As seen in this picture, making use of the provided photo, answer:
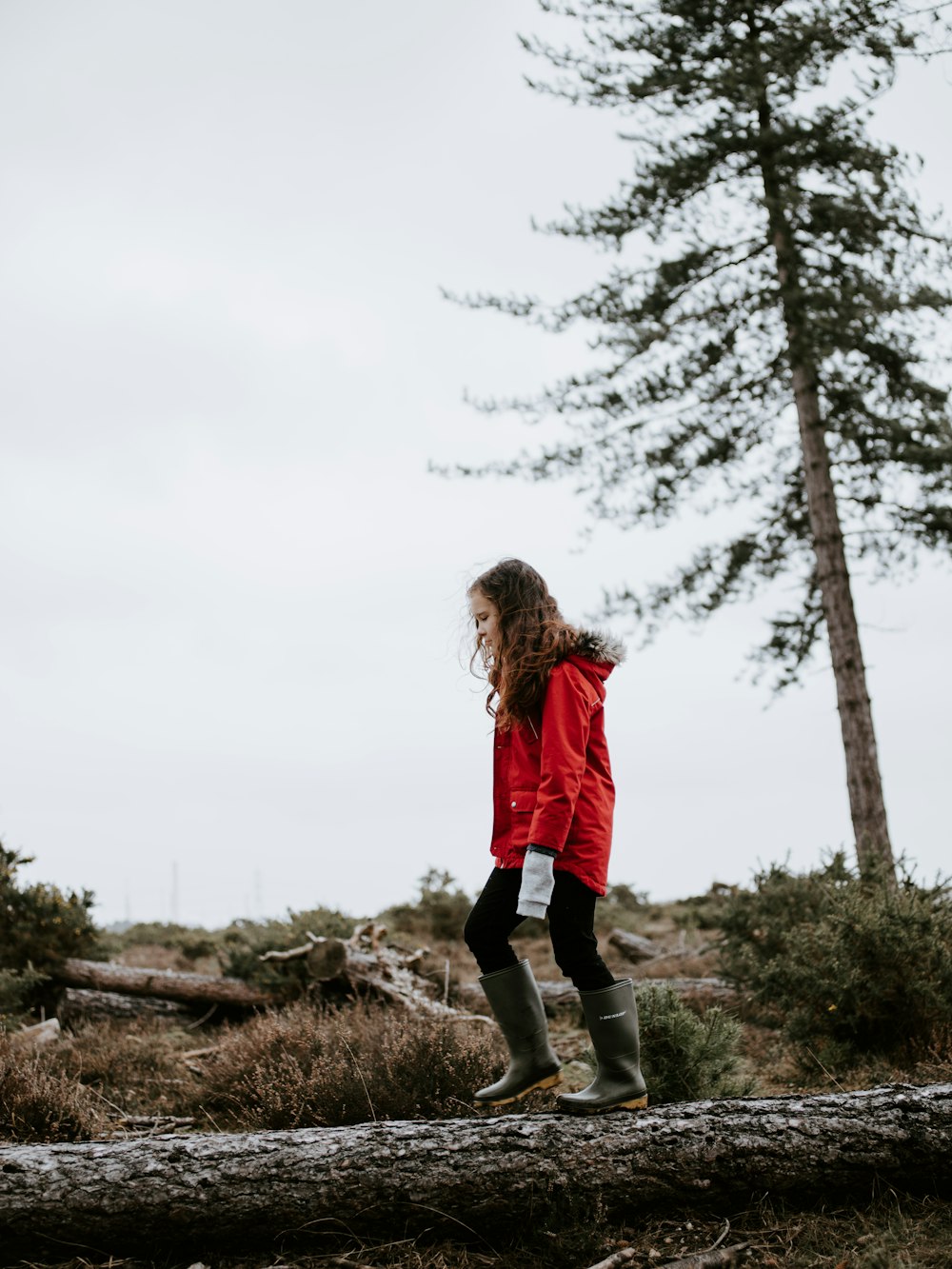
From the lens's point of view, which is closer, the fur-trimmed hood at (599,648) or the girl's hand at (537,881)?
the girl's hand at (537,881)

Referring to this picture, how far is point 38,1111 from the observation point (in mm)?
5719

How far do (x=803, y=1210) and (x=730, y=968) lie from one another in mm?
5117

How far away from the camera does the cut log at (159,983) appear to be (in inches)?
397

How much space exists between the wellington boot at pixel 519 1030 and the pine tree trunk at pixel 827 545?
24.7 ft

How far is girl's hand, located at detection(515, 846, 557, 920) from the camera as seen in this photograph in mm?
4125

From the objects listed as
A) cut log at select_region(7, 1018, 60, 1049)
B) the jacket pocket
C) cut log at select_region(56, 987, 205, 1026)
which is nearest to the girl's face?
the jacket pocket

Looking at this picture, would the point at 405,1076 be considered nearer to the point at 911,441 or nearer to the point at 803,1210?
the point at 803,1210

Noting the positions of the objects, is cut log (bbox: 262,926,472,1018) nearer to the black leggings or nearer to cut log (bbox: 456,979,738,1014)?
cut log (bbox: 456,979,738,1014)

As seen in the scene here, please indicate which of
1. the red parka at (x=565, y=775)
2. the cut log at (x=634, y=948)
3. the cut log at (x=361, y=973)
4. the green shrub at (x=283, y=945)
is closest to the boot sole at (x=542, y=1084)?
the red parka at (x=565, y=775)

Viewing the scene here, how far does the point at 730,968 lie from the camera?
923cm

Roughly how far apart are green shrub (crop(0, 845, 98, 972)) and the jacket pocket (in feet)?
24.4

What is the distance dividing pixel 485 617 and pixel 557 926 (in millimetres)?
1392

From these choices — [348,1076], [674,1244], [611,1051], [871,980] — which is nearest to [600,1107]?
[611,1051]

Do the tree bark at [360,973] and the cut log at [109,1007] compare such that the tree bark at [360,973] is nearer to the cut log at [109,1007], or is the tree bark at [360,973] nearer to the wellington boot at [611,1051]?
the cut log at [109,1007]
